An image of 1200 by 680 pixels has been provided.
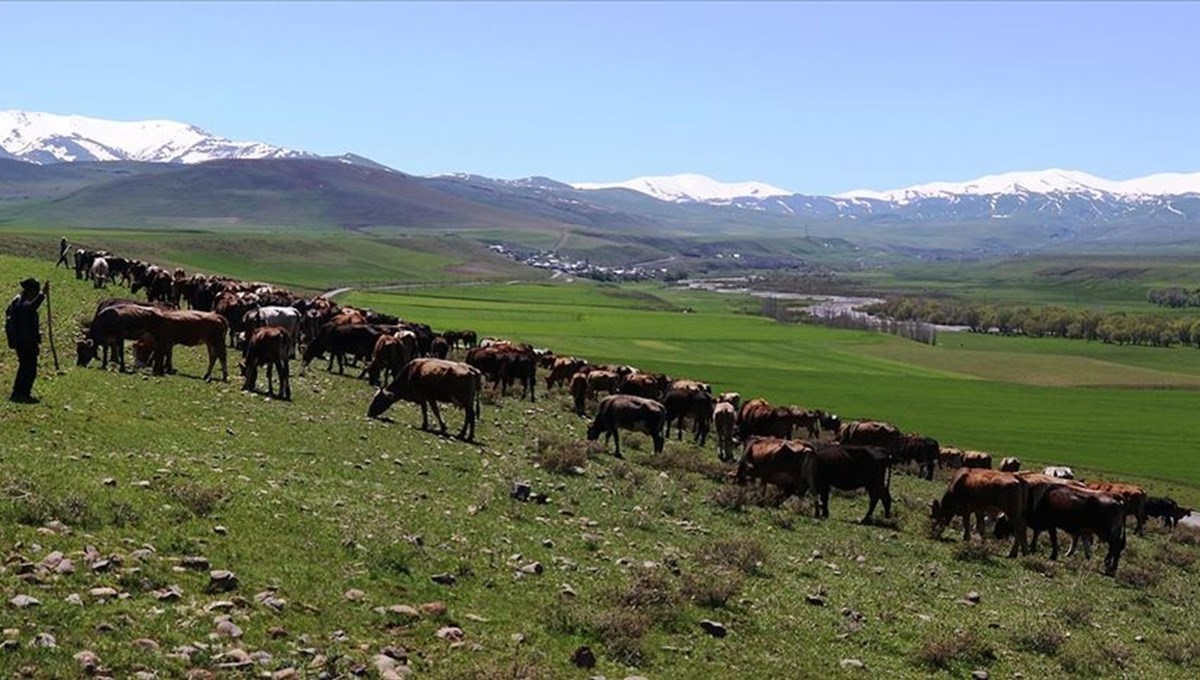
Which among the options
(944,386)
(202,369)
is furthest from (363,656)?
(944,386)

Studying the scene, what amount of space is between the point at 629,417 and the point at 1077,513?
12.4 metres

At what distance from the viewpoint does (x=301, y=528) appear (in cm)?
1401

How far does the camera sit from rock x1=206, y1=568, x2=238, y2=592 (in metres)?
11.3

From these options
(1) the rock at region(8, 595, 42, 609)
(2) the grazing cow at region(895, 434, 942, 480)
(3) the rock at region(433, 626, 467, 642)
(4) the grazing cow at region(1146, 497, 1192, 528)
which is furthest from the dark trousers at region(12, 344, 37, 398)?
(4) the grazing cow at region(1146, 497, 1192, 528)

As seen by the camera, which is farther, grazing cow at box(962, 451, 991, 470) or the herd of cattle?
grazing cow at box(962, 451, 991, 470)

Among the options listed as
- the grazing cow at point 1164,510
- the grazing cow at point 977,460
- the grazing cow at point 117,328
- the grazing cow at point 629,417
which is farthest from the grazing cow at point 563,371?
the grazing cow at point 117,328

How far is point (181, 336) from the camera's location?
29125mm

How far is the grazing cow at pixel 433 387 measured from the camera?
90.7ft

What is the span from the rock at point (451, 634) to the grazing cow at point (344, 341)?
27.1 m

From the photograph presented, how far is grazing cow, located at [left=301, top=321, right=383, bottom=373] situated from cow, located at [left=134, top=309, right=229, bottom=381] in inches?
296

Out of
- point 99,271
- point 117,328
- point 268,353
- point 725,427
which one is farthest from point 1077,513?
point 99,271

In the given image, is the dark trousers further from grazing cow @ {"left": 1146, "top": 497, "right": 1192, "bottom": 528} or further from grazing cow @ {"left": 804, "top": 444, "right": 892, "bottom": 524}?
grazing cow @ {"left": 1146, "top": 497, "right": 1192, "bottom": 528}

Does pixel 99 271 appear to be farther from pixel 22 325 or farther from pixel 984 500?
pixel 984 500

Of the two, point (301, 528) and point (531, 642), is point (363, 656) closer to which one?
point (531, 642)
